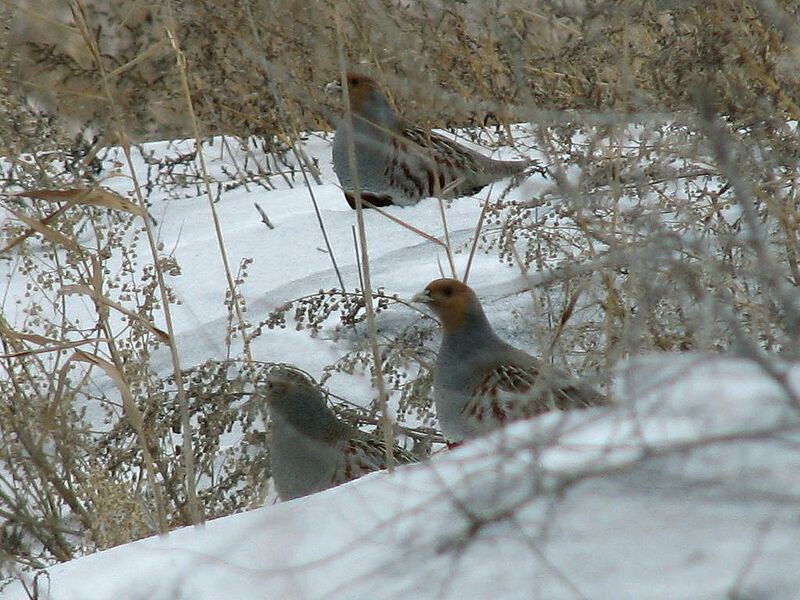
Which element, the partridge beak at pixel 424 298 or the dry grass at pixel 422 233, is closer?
the dry grass at pixel 422 233

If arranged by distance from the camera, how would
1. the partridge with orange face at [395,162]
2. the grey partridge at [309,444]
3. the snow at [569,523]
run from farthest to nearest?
the partridge with orange face at [395,162]
the grey partridge at [309,444]
the snow at [569,523]

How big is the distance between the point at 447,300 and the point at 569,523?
6.67 ft

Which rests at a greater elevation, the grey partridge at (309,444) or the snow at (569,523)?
the snow at (569,523)

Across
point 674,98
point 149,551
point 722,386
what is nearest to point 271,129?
point 674,98

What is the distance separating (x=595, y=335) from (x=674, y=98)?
2.07ft

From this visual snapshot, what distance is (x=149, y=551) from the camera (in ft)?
4.54

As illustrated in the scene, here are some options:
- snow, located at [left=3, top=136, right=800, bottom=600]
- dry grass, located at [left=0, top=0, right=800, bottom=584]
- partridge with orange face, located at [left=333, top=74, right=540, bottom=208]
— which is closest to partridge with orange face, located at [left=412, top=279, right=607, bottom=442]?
dry grass, located at [left=0, top=0, right=800, bottom=584]

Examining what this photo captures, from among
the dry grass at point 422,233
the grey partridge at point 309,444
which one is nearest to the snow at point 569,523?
the dry grass at point 422,233

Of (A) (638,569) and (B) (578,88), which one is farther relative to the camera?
(B) (578,88)

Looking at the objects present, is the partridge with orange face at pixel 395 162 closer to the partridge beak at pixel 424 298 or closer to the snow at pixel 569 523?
the partridge beak at pixel 424 298

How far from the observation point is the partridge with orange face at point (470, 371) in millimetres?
2816

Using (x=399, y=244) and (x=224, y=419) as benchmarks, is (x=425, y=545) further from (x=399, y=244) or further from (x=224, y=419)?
(x=399, y=244)

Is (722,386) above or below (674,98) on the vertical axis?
below

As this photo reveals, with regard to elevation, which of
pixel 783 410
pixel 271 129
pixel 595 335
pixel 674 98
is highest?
pixel 271 129
